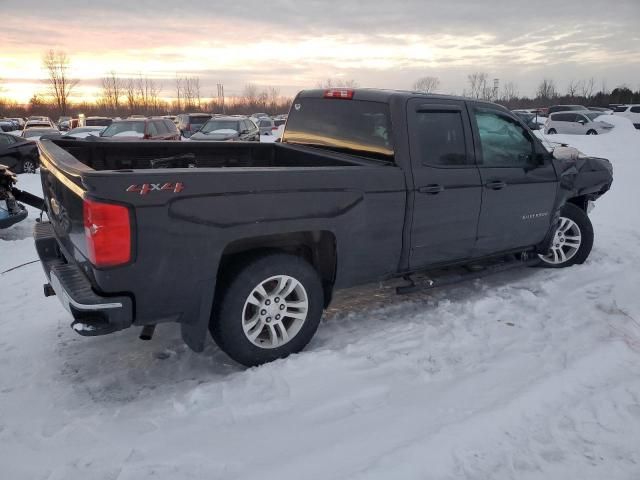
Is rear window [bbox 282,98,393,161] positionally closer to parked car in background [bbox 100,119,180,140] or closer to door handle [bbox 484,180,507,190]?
door handle [bbox 484,180,507,190]

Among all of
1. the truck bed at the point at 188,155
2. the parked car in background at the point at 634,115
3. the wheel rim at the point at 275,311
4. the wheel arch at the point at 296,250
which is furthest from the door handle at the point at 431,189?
the parked car in background at the point at 634,115

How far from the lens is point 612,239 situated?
6.75 metres

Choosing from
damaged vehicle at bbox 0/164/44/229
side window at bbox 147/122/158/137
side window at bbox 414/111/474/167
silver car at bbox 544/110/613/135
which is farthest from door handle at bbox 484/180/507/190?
silver car at bbox 544/110/613/135

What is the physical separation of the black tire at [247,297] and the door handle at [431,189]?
1106 mm

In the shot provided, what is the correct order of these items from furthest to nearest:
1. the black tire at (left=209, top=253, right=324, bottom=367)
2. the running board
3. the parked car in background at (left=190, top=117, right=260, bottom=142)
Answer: the parked car in background at (left=190, top=117, right=260, bottom=142) < the running board < the black tire at (left=209, top=253, right=324, bottom=367)

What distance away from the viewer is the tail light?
2.70m

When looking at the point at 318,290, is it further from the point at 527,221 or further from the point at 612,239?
the point at 612,239

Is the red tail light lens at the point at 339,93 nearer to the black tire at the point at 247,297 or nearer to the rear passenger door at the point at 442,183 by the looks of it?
the rear passenger door at the point at 442,183

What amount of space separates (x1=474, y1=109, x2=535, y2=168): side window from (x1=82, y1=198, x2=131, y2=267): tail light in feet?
10.3

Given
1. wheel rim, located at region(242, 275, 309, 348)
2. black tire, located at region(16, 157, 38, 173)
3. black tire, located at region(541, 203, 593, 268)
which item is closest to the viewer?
wheel rim, located at region(242, 275, 309, 348)

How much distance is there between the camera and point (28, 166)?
14570 mm

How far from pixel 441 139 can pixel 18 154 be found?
13962mm

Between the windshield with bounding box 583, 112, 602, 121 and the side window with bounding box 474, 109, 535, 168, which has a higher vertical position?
the side window with bounding box 474, 109, 535, 168

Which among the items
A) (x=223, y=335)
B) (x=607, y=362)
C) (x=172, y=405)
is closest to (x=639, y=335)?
(x=607, y=362)
